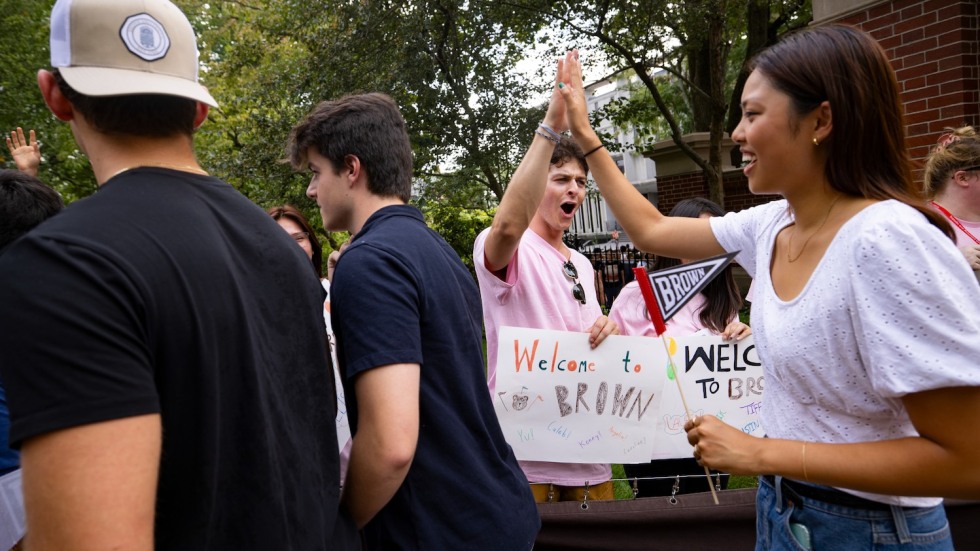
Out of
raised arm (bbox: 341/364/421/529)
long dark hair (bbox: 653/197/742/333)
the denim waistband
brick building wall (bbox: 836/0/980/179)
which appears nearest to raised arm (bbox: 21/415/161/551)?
raised arm (bbox: 341/364/421/529)

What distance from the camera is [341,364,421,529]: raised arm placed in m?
1.71

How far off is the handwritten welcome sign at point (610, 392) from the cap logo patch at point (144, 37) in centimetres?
202

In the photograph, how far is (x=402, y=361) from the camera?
5.75ft

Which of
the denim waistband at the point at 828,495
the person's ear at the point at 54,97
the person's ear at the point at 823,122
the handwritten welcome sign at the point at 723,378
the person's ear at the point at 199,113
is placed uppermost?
the person's ear at the point at 54,97

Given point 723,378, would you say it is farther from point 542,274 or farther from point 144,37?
point 144,37

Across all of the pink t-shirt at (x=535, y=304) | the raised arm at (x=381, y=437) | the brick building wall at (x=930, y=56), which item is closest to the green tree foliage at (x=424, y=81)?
the brick building wall at (x=930, y=56)

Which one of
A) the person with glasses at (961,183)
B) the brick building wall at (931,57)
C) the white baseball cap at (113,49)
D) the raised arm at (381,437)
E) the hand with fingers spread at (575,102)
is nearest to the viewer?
the white baseball cap at (113,49)

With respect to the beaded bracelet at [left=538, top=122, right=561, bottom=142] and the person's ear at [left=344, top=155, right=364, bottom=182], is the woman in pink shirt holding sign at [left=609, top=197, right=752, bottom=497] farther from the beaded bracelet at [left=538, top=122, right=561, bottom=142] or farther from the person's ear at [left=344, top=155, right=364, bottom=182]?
the person's ear at [left=344, top=155, right=364, bottom=182]

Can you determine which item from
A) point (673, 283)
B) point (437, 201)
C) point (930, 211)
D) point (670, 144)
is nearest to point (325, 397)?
point (673, 283)

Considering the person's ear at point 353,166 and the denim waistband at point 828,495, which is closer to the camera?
the denim waistband at point 828,495

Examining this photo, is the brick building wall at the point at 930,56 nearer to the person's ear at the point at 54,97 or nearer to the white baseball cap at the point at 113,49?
the white baseball cap at the point at 113,49

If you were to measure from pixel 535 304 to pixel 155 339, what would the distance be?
2214mm

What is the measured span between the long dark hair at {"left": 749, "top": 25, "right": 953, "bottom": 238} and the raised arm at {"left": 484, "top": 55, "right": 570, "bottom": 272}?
1.30m

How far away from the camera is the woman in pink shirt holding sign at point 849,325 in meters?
1.41
